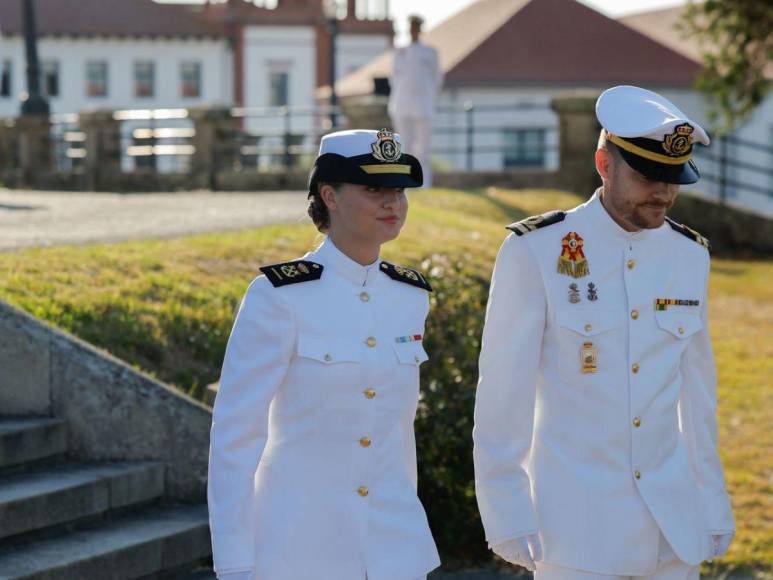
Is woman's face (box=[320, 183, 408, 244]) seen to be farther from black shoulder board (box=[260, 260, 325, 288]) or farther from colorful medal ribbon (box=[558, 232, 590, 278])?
colorful medal ribbon (box=[558, 232, 590, 278])

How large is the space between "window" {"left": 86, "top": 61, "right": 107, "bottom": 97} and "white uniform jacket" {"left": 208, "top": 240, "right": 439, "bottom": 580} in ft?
231

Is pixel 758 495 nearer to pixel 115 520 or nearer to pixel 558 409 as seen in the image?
pixel 115 520

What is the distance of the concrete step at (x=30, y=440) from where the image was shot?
6547 millimetres

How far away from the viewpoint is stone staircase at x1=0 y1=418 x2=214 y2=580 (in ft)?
19.8

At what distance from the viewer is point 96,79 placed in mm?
72688

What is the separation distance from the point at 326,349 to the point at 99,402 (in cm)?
300

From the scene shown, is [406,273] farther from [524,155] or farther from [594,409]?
[524,155]

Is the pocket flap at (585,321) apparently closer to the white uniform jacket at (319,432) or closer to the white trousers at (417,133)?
the white uniform jacket at (319,432)

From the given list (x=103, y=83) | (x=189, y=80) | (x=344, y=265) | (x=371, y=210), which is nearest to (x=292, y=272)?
(x=344, y=265)

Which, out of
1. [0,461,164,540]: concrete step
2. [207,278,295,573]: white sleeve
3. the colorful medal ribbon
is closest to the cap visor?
the colorful medal ribbon

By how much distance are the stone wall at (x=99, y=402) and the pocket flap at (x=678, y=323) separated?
2.89m

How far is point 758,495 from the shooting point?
32.4 ft

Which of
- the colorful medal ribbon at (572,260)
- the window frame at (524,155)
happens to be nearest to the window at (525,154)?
the window frame at (524,155)

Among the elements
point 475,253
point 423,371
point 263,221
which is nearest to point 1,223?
point 263,221
